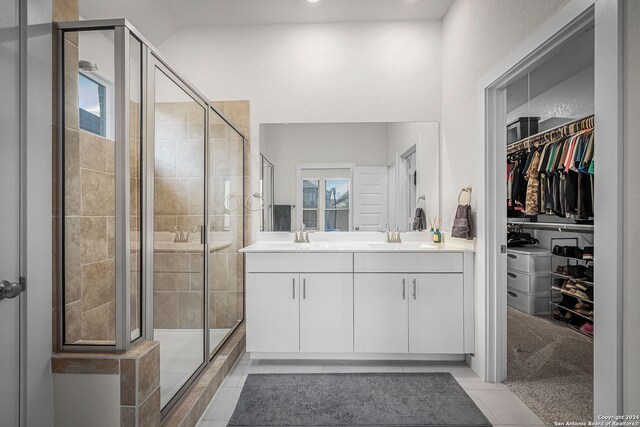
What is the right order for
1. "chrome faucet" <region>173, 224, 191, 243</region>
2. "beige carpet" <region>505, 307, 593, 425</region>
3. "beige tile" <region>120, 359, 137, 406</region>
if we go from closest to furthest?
"beige tile" <region>120, 359, 137, 406</region> < "chrome faucet" <region>173, 224, 191, 243</region> < "beige carpet" <region>505, 307, 593, 425</region>

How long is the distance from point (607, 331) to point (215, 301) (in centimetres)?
212

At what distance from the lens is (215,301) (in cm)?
239

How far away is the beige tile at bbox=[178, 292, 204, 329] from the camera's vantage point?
1.88 metres

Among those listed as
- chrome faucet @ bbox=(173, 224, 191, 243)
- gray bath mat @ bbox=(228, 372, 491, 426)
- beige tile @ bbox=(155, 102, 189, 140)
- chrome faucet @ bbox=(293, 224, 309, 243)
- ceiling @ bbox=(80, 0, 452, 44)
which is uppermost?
ceiling @ bbox=(80, 0, 452, 44)

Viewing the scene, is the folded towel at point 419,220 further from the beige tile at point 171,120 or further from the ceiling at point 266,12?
the beige tile at point 171,120

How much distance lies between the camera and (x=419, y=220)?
3041 millimetres

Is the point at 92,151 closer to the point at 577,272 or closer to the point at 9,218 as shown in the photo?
the point at 9,218

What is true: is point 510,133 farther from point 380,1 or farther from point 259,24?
point 259,24

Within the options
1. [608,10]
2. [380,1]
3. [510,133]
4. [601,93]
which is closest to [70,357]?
[601,93]

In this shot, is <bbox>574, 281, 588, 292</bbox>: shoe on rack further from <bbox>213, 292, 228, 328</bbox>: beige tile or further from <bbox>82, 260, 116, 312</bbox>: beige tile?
<bbox>82, 260, 116, 312</bbox>: beige tile

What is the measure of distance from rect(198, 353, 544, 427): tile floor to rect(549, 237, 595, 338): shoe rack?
4.59 feet

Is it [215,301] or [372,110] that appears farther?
[372,110]

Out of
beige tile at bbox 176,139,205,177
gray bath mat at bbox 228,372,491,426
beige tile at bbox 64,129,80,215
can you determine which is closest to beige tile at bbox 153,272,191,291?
beige tile at bbox 64,129,80,215

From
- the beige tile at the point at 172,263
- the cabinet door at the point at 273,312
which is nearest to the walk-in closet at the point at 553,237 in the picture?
the cabinet door at the point at 273,312
